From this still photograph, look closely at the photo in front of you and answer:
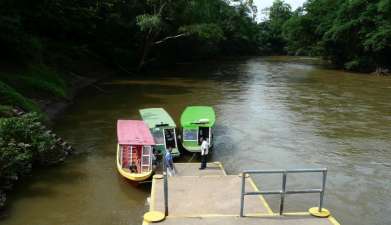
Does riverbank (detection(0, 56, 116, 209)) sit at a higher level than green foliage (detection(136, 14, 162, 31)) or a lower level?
lower

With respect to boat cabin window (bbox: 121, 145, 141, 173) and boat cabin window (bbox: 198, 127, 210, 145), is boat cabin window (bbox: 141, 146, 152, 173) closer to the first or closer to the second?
boat cabin window (bbox: 121, 145, 141, 173)

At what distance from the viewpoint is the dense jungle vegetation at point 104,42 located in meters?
19.2

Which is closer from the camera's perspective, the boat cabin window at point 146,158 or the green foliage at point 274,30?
the boat cabin window at point 146,158

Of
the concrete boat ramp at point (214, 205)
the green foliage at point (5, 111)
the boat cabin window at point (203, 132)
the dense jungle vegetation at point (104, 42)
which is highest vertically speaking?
the dense jungle vegetation at point (104, 42)

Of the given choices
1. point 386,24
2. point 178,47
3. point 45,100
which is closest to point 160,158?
point 45,100

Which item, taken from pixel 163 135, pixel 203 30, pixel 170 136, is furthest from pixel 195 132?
pixel 203 30

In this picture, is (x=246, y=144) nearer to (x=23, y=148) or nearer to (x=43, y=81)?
(x=23, y=148)

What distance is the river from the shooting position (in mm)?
15914

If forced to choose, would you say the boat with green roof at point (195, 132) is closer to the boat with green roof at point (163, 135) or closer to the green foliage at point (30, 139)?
the boat with green roof at point (163, 135)

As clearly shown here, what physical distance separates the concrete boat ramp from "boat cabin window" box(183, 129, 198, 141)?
639cm

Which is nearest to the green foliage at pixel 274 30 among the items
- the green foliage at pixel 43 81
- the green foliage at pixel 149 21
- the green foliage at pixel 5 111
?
the green foliage at pixel 149 21

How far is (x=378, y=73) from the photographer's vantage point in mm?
59812

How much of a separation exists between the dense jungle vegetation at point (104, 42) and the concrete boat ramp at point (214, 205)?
623 cm

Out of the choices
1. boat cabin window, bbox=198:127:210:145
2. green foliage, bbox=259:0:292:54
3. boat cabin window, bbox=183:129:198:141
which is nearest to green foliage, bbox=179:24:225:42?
boat cabin window, bbox=198:127:210:145
